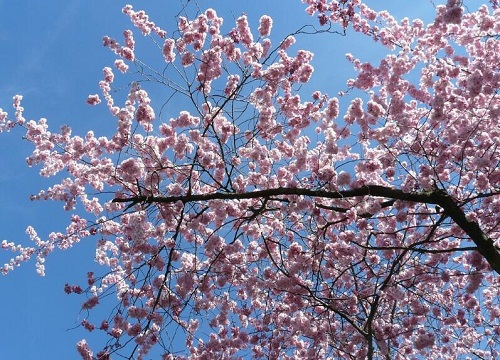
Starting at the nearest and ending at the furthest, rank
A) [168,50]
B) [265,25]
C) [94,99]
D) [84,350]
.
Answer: [84,350], [168,50], [265,25], [94,99]

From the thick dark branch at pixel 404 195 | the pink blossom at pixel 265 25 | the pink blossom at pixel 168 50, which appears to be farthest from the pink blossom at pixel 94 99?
the thick dark branch at pixel 404 195

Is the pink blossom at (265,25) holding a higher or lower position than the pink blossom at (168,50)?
higher

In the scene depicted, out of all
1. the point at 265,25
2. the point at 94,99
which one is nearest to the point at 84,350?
the point at 94,99

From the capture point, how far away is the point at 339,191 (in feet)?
18.1

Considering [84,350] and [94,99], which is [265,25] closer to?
[94,99]

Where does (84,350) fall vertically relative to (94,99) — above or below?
below

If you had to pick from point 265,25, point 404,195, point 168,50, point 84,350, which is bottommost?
point 84,350

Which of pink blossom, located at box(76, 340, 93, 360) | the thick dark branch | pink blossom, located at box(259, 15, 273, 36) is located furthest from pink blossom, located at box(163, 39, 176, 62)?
pink blossom, located at box(76, 340, 93, 360)

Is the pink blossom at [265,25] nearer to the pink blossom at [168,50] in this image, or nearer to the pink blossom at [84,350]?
the pink blossom at [168,50]

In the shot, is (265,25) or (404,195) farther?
(265,25)

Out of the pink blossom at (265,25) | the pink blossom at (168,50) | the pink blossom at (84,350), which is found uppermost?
the pink blossom at (265,25)

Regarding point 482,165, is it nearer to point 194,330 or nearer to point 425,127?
point 425,127

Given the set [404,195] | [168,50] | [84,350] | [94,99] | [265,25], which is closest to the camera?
[404,195]

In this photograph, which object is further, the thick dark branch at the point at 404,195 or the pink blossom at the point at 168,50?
the pink blossom at the point at 168,50
